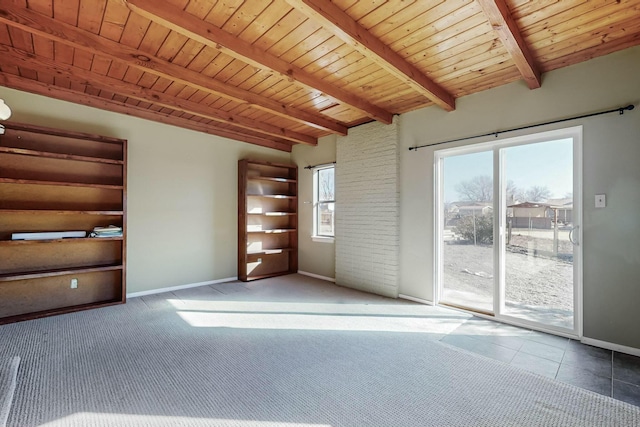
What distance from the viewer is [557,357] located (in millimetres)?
2496

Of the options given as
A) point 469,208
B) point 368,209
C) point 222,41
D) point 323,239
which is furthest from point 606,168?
point 323,239

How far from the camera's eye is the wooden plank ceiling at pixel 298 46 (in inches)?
84.4

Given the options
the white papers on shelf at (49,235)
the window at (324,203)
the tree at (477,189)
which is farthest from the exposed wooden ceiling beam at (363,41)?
the white papers on shelf at (49,235)

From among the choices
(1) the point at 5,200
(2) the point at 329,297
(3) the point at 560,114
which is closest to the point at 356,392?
(2) the point at 329,297

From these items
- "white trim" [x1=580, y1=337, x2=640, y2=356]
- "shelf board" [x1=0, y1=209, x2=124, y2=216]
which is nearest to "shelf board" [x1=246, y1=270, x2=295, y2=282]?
"shelf board" [x1=0, y1=209, x2=124, y2=216]

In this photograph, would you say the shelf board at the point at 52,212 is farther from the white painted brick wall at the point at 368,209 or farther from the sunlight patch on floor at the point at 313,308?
the white painted brick wall at the point at 368,209

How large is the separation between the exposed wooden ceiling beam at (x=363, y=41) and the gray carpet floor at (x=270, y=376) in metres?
2.58

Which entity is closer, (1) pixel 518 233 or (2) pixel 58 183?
(1) pixel 518 233

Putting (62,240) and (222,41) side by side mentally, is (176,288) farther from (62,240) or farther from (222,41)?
(222,41)

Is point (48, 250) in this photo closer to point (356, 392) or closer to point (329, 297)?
point (329, 297)

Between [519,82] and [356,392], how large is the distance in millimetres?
3457

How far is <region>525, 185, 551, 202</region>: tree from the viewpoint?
3.06m

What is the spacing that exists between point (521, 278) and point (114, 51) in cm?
468

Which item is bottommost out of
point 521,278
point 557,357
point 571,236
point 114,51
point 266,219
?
point 557,357
